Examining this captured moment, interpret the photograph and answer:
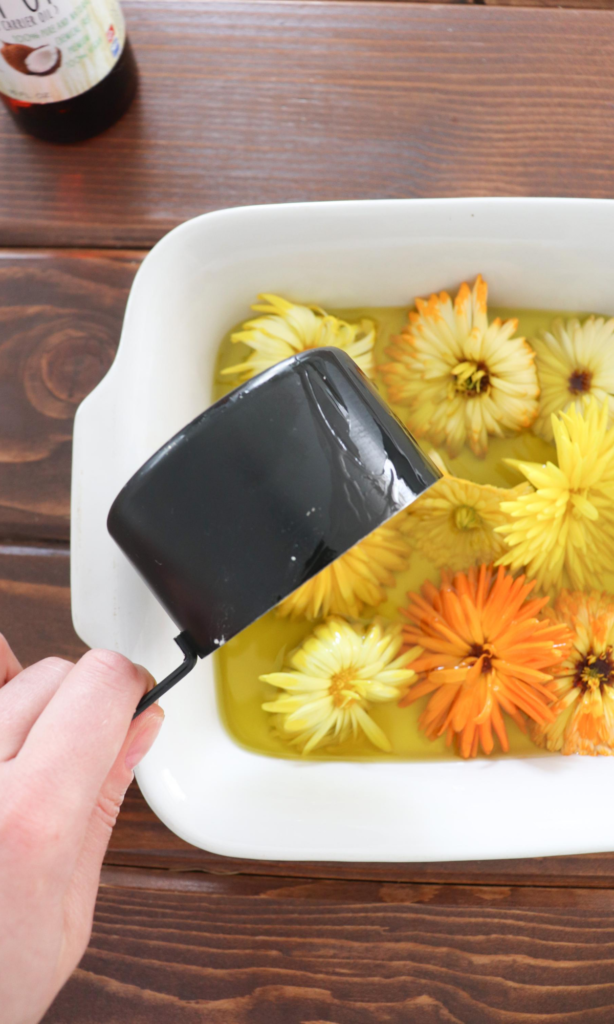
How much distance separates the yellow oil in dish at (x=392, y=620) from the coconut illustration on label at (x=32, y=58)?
0.14m

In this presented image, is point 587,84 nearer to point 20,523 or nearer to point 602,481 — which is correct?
point 602,481

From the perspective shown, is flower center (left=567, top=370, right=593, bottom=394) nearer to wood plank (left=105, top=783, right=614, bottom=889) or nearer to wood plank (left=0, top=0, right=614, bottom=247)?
wood plank (left=0, top=0, right=614, bottom=247)

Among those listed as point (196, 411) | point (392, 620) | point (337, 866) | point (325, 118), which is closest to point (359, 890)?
point (337, 866)

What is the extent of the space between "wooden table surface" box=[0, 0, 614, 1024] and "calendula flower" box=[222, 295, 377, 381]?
2.5 inches

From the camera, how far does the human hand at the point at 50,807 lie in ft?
0.63

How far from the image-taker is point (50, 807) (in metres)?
0.20

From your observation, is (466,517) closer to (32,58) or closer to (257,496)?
(257,496)

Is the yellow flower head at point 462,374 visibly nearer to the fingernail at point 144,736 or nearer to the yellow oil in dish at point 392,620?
the yellow oil in dish at point 392,620

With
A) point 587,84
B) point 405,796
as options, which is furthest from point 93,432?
point 587,84

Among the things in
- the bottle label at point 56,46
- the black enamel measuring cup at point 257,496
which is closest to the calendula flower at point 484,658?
the black enamel measuring cup at point 257,496

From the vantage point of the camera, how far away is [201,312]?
1.10 feet

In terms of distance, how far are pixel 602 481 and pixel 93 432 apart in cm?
22

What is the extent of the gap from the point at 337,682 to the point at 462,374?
0.15 m

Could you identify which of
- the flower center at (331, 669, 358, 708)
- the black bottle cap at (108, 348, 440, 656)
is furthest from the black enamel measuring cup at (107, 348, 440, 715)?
the flower center at (331, 669, 358, 708)
